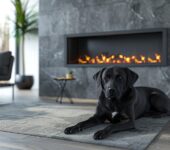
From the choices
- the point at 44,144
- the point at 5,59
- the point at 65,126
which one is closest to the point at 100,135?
the point at 44,144

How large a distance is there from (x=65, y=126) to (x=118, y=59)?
2480 mm

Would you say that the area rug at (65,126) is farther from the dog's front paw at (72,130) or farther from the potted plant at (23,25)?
the potted plant at (23,25)

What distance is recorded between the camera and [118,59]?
4.58 metres

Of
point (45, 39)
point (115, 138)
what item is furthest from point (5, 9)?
point (115, 138)

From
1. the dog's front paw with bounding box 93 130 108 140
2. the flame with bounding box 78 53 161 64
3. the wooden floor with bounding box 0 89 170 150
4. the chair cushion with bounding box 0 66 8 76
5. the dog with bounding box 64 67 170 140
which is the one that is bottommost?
the wooden floor with bounding box 0 89 170 150

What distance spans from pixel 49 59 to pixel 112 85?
9.65 feet

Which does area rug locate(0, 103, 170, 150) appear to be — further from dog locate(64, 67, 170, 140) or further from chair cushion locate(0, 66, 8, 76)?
chair cushion locate(0, 66, 8, 76)

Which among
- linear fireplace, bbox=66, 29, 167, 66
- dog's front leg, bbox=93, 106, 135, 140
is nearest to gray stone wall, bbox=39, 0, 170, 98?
linear fireplace, bbox=66, 29, 167, 66

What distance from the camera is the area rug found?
1.84 m

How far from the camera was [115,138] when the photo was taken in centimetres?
190

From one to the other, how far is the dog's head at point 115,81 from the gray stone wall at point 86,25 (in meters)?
1.99

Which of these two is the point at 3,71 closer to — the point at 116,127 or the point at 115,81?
the point at 115,81

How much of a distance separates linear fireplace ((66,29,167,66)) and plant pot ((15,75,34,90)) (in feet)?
6.73

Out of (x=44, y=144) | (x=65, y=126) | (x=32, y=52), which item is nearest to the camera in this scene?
(x=44, y=144)
